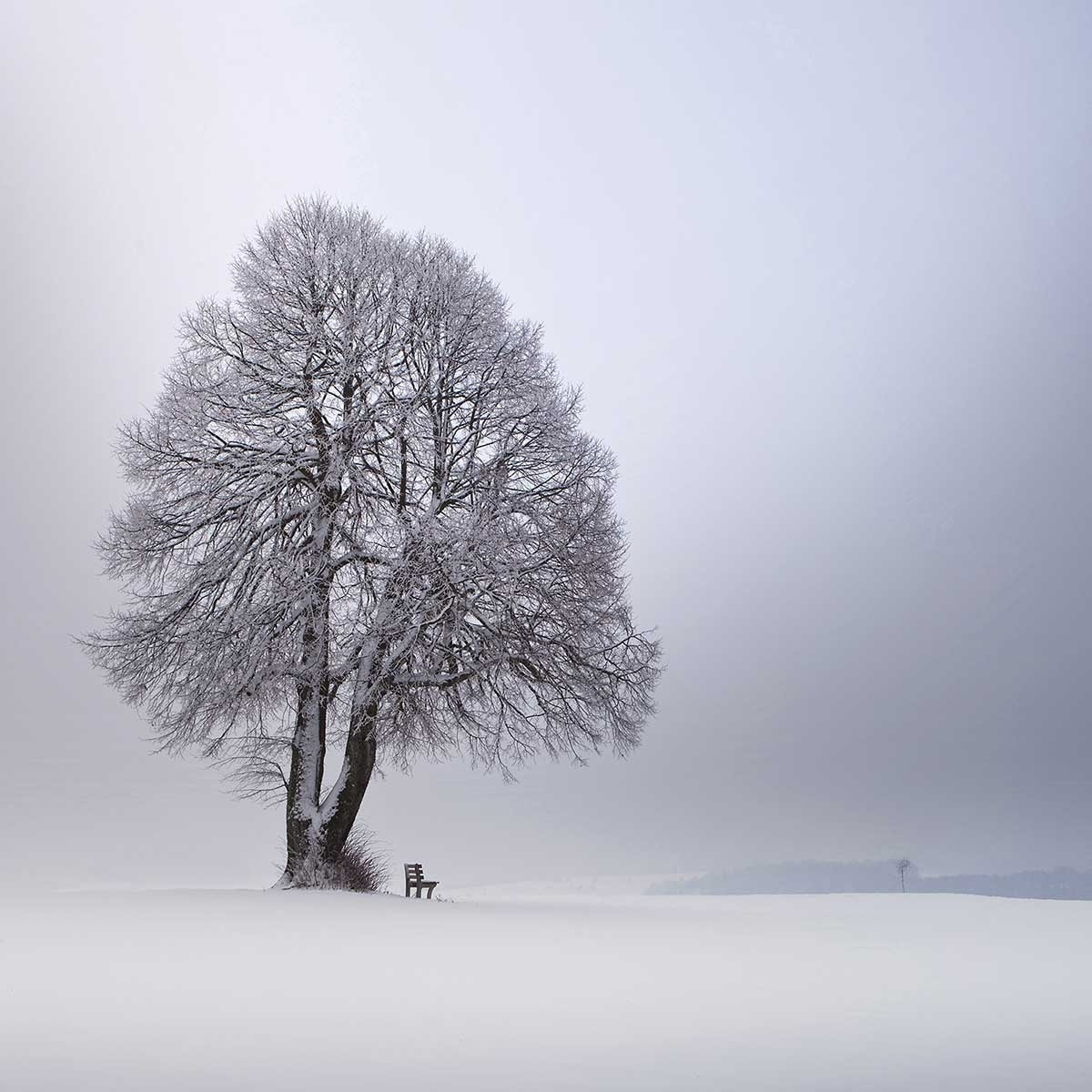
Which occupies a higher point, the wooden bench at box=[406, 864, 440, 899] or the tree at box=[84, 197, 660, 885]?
the tree at box=[84, 197, 660, 885]

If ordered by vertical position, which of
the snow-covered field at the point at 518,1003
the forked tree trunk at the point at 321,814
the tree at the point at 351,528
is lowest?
the snow-covered field at the point at 518,1003

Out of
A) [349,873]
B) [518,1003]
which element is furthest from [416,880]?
[518,1003]

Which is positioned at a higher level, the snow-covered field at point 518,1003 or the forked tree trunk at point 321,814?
the forked tree trunk at point 321,814

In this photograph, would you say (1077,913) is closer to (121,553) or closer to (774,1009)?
(774,1009)

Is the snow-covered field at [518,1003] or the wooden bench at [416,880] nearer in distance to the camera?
the snow-covered field at [518,1003]

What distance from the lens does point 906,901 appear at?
53.0ft

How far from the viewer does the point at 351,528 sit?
1644cm

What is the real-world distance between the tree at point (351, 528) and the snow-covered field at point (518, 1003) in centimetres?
409

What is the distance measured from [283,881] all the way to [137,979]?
27.8 ft

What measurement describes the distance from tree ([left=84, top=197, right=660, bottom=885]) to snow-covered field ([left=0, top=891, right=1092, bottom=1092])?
409cm

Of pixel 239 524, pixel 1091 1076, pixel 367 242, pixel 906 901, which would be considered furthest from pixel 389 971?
pixel 367 242

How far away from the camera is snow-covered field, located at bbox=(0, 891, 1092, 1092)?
16.2 ft

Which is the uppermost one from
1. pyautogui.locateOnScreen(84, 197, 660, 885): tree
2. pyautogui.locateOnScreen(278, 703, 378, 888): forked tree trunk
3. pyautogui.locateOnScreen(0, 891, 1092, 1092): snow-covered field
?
pyautogui.locateOnScreen(84, 197, 660, 885): tree

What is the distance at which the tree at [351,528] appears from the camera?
15.4 metres
